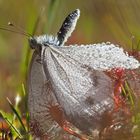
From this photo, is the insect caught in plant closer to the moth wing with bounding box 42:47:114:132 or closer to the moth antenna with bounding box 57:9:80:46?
the moth wing with bounding box 42:47:114:132

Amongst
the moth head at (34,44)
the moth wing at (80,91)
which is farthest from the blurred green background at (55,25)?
the moth wing at (80,91)

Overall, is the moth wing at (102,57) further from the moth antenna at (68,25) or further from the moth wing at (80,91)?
the moth antenna at (68,25)

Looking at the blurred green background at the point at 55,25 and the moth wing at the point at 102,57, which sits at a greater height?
the blurred green background at the point at 55,25

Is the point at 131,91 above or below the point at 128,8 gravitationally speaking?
below

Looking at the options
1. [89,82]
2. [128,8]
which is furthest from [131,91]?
[128,8]

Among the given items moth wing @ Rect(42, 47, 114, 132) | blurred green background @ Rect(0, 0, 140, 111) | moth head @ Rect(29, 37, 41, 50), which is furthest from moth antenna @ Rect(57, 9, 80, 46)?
blurred green background @ Rect(0, 0, 140, 111)

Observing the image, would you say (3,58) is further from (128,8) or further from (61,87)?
(61,87)
